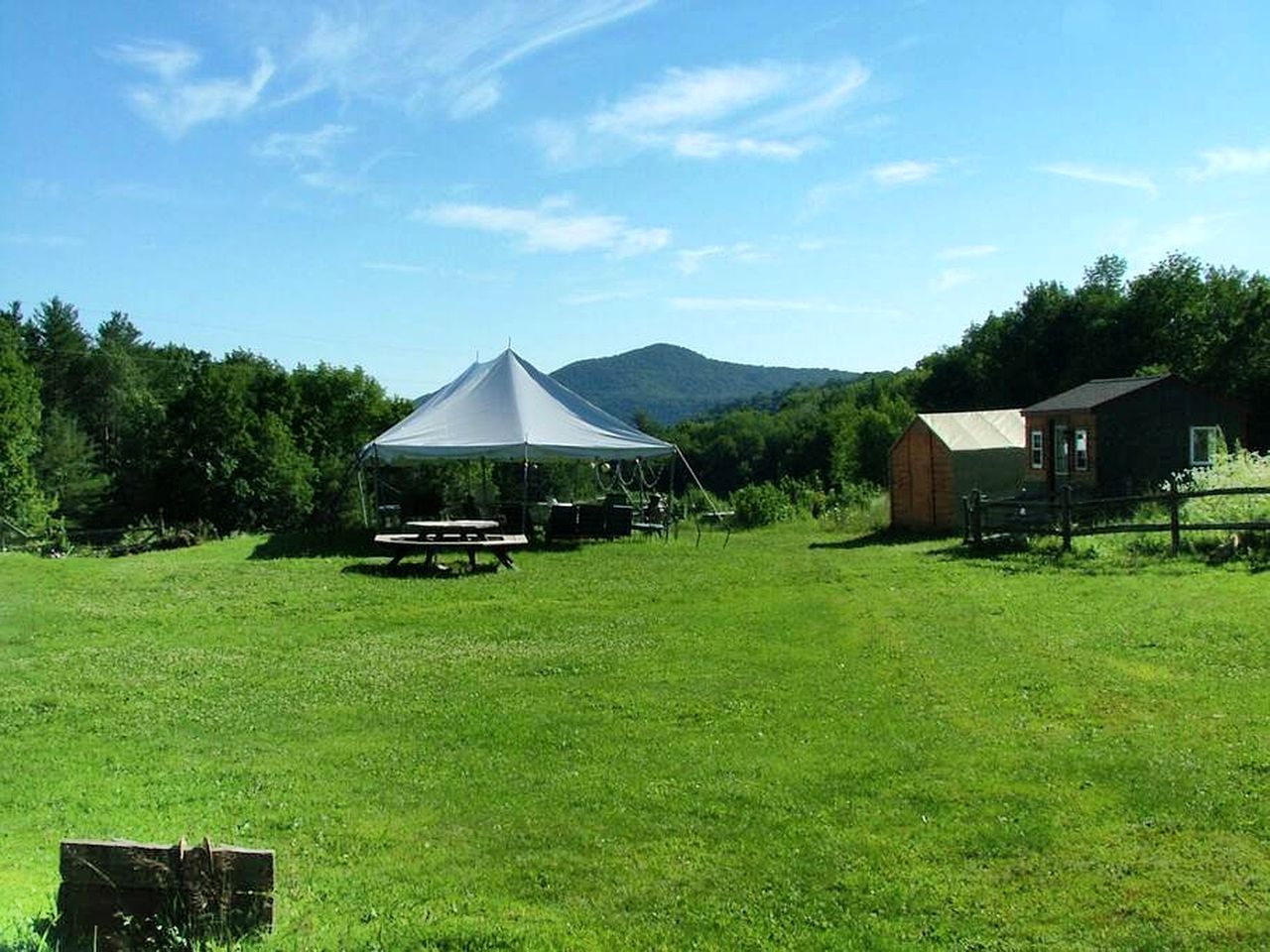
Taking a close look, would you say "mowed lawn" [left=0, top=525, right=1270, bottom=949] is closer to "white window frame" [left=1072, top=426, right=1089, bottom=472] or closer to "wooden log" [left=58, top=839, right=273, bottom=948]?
"wooden log" [left=58, top=839, right=273, bottom=948]

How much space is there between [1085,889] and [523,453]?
17.7 metres

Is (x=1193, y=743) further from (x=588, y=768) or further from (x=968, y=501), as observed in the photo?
(x=968, y=501)

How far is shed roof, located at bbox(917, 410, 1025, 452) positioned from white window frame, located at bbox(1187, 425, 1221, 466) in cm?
384

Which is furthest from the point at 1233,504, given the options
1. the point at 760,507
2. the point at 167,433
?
the point at 167,433

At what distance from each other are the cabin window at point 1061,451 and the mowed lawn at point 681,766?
13146 mm

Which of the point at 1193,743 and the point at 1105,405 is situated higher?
the point at 1105,405

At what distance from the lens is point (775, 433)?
3110 inches

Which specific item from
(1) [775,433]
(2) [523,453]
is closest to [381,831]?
(2) [523,453]

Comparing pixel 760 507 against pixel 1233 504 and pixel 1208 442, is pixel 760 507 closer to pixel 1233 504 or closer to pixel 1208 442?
pixel 1208 442

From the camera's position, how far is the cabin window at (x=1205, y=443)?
24984 millimetres

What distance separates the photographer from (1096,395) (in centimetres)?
2525

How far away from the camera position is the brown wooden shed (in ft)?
85.5

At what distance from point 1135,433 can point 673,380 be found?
136407 millimetres

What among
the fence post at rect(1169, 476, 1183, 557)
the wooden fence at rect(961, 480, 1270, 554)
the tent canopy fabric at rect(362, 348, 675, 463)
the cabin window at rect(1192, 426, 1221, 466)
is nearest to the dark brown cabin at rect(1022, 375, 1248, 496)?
the cabin window at rect(1192, 426, 1221, 466)
